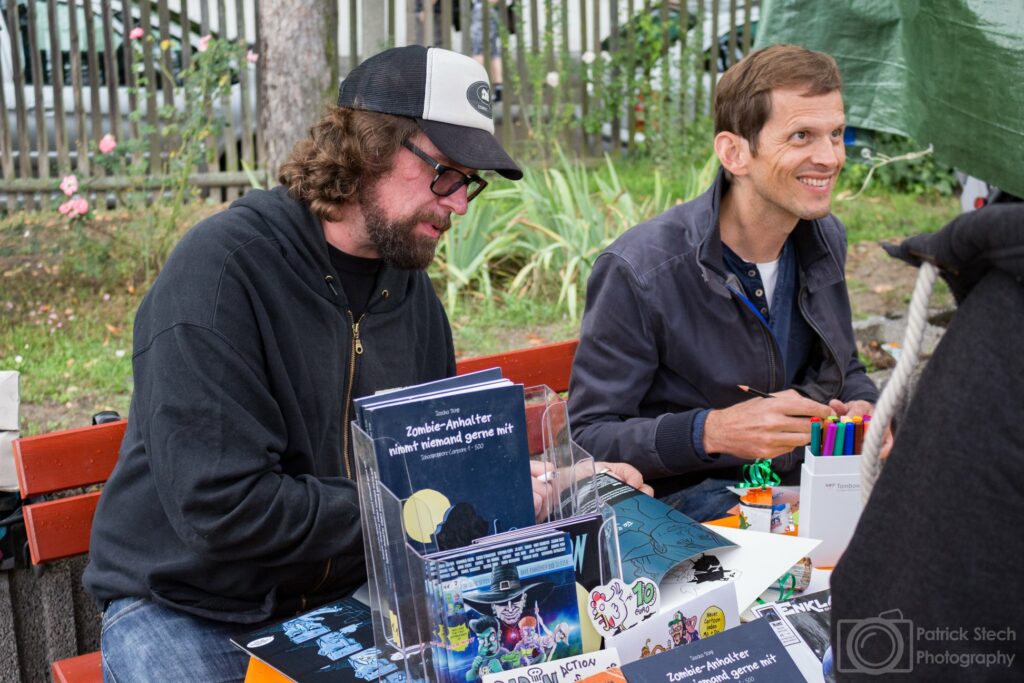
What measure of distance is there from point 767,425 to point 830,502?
0.35 meters

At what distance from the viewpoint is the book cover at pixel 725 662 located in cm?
139

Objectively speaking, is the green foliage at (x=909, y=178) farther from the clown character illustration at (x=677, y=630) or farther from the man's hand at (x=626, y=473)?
the clown character illustration at (x=677, y=630)

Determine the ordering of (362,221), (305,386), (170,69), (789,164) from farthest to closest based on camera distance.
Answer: (170,69)
(789,164)
(362,221)
(305,386)

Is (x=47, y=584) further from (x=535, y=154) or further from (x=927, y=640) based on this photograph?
(x=535, y=154)

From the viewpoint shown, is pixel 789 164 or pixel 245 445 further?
pixel 789 164

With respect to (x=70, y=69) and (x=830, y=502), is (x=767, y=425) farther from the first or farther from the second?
(x=70, y=69)

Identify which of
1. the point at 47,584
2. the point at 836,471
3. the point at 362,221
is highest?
the point at 362,221

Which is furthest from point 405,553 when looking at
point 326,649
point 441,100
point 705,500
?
point 705,500

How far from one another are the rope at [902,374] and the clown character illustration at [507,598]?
0.49 meters

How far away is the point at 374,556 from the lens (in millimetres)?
1544

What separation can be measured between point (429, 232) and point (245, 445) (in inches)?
24.6

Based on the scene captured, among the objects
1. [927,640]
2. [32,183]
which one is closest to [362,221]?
[927,640]

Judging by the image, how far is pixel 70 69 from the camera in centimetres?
704

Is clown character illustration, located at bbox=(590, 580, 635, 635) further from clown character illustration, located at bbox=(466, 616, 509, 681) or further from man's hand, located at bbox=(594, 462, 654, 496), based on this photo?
man's hand, located at bbox=(594, 462, 654, 496)
